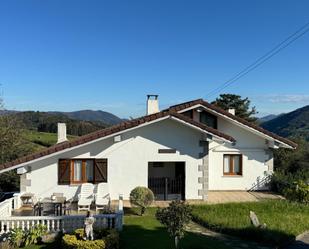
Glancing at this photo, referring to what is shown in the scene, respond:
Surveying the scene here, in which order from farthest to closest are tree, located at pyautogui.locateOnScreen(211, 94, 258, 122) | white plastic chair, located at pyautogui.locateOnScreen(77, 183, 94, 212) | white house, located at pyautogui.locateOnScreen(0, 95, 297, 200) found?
1. tree, located at pyautogui.locateOnScreen(211, 94, 258, 122)
2. white house, located at pyautogui.locateOnScreen(0, 95, 297, 200)
3. white plastic chair, located at pyautogui.locateOnScreen(77, 183, 94, 212)

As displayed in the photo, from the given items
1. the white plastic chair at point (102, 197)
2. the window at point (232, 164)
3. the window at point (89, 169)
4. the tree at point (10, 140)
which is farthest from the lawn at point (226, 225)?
the tree at point (10, 140)

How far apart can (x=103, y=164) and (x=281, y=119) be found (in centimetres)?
13434

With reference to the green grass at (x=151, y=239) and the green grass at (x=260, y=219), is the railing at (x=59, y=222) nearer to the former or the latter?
the green grass at (x=151, y=239)

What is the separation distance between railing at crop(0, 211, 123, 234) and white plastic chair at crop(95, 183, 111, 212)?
2.78m

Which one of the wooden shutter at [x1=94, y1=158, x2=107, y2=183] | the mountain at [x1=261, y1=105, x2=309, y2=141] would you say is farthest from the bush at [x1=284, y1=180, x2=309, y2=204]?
the mountain at [x1=261, y1=105, x2=309, y2=141]

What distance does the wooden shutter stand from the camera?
2019cm

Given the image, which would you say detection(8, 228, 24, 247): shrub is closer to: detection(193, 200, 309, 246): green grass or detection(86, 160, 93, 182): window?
detection(193, 200, 309, 246): green grass

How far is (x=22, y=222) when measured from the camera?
13820mm

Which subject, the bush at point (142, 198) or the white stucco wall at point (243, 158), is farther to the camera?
the white stucco wall at point (243, 158)

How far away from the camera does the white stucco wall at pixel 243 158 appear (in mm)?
23875

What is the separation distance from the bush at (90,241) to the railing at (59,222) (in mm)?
965

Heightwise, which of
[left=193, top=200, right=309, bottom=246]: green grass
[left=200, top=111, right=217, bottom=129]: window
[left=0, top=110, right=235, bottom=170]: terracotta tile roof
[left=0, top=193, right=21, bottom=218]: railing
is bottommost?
[left=193, top=200, right=309, bottom=246]: green grass

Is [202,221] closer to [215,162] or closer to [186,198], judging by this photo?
[186,198]

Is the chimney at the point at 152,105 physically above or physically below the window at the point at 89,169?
above
